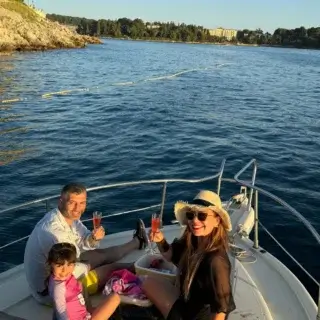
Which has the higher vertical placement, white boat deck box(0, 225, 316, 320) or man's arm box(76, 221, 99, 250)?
man's arm box(76, 221, 99, 250)

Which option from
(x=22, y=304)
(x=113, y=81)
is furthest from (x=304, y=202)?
(x=113, y=81)

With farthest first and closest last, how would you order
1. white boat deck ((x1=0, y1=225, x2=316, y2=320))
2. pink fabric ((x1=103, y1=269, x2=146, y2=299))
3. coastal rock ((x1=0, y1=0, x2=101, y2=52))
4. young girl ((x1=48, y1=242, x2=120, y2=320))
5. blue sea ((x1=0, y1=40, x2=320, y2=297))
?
coastal rock ((x1=0, y1=0, x2=101, y2=52))
blue sea ((x1=0, y1=40, x2=320, y2=297))
white boat deck ((x1=0, y1=225, x2=316, y2=320))
pink fabric ((x1=103, y1=269, x2=146, y2=299))
young girl ((x1=48, y1=242, x2=120, y2=320))

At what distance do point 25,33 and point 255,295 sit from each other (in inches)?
3242

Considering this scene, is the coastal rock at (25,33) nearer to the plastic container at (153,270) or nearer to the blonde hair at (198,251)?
the plastic container at (153,270)

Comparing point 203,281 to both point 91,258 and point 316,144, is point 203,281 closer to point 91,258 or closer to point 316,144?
point 91,258

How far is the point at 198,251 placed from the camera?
388cm

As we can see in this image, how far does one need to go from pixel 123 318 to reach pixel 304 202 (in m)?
9.36

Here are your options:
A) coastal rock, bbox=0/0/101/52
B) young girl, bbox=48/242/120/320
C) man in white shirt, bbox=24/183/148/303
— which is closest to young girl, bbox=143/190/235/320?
young girl, bbox=48/242/120/320

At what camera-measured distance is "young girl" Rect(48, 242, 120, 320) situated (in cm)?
391

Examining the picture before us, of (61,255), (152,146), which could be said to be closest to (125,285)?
(61,255)

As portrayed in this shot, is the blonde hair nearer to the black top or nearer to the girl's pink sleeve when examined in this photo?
the black top

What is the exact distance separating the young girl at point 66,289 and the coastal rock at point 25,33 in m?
71.6

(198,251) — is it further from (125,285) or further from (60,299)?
(60,299)

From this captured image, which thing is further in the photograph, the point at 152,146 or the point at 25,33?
the point at 25,33
